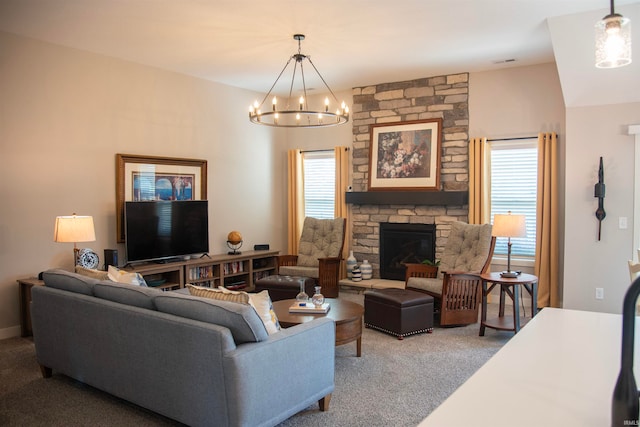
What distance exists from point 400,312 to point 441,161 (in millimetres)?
2726

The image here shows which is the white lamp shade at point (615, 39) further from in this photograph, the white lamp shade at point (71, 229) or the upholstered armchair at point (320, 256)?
the upholstered armchair at point (320, 256)

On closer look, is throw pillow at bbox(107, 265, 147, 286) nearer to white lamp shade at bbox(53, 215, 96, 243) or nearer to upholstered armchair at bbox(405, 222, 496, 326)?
white lamp shade at bbox(53, 215, 96, 243)

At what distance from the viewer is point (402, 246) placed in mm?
7082

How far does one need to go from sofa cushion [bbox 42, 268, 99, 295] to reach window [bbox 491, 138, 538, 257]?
4915 millimetres

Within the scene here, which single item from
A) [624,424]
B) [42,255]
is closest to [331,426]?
[624,424]

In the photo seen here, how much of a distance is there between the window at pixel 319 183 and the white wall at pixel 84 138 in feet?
3.79

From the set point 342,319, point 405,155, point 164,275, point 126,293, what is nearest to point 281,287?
point 164,275

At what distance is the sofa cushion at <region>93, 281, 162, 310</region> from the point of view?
309cm

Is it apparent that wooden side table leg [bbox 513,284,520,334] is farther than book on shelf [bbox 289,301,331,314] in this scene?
Yes

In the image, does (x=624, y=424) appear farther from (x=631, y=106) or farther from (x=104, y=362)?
(x=631, y=106)

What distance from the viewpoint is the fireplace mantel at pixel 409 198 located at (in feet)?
21.2

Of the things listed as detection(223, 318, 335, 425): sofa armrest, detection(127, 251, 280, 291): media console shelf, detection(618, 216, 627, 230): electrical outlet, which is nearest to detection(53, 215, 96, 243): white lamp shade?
detection(127, 251, 280, 291): media console shelf

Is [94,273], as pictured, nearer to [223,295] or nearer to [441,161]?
[223,295]

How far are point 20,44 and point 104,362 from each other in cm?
348
